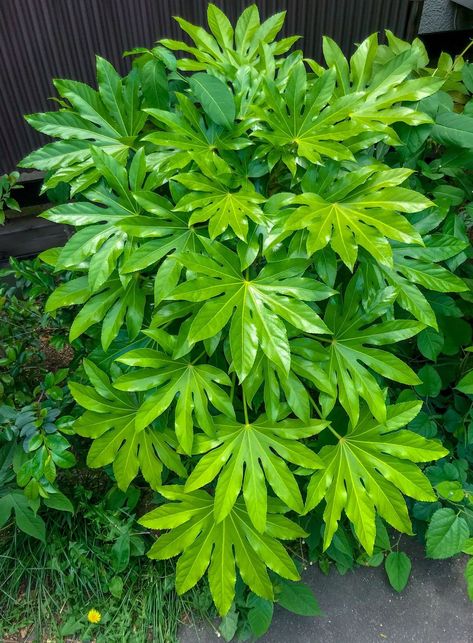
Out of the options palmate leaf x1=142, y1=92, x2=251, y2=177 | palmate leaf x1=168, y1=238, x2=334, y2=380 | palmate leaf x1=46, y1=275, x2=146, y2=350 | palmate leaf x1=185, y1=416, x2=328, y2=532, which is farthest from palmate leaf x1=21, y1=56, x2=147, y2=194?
palmate leaf x1=185, y1=416, x2=328, y2=532

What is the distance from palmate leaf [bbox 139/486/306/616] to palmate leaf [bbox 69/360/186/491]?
105 millimetres

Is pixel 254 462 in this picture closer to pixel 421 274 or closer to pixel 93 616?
pixel 421 274

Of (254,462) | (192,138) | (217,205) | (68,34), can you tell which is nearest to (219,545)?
(254,462)

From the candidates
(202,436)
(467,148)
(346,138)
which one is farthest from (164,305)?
(467,148)

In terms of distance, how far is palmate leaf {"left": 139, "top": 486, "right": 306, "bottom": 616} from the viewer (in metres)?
1.66

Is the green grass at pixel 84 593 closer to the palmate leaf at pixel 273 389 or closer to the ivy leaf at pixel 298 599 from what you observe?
the ivy leaf at pixel 298 599

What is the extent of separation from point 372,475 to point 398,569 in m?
0.69

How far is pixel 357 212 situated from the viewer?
1434 millimetres

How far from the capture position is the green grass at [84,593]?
1.93 metres

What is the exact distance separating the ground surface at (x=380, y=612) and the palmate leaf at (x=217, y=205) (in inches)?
62.3

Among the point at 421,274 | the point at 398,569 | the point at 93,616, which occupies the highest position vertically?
the point at 421,274

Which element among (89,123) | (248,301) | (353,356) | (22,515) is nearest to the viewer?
(248,301)

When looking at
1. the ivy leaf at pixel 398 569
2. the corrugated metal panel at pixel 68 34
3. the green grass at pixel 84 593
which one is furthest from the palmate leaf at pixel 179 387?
the corrugated metal panel at pixel 68 34

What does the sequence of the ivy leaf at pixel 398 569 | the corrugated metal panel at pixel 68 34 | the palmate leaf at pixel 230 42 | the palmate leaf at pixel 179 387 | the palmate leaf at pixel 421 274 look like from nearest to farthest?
1. the palmate leaf at pixel 179 387
2. the palmate leaf at pixel 421 274
3. the palmate leaf at pixel 230 42
4. the ivy leaf at pixel 398 569
5. the corrugated metal panel at pixel 68 34
